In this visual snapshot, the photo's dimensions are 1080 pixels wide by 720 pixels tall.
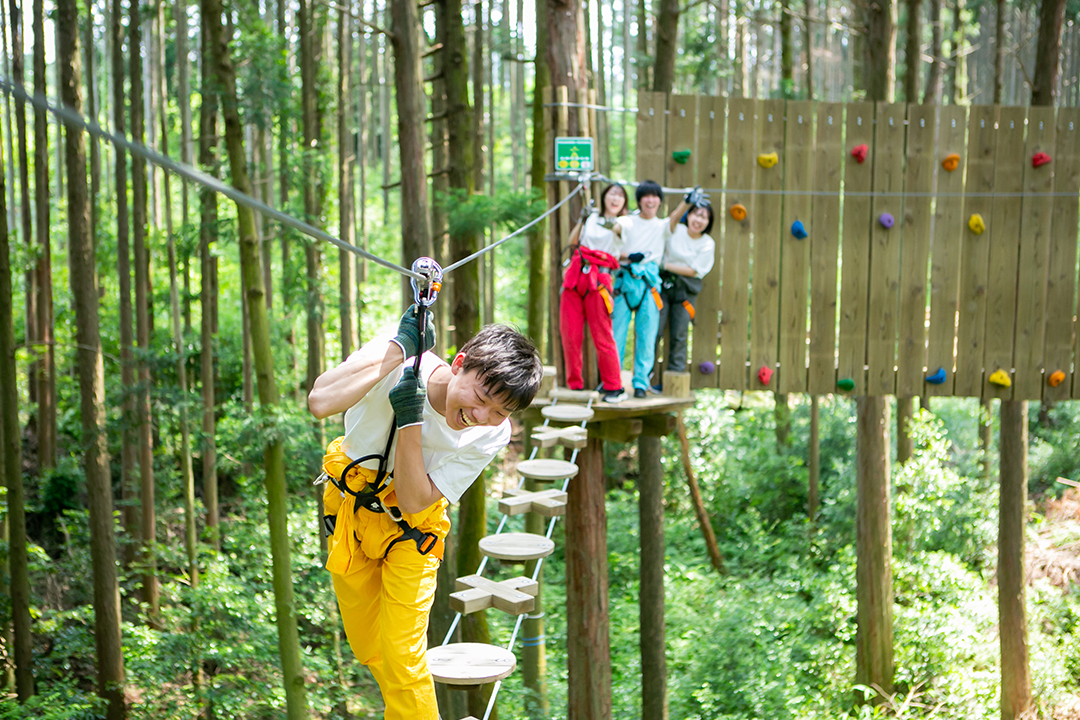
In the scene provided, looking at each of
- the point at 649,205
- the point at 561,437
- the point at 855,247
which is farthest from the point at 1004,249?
the point at 561,437

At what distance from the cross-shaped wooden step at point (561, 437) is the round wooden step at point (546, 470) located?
0.36 ft

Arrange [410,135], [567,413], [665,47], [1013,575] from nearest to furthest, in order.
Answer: [567,413] → [410,135] → [1013,575] → [665,47]

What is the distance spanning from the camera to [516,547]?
3.78m

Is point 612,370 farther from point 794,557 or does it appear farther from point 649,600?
point 794,557

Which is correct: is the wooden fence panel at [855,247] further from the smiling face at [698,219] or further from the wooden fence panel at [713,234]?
the smiling face at [698,219]

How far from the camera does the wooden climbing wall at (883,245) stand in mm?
5484

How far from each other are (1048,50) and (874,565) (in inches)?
185

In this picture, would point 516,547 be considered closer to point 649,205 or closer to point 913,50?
point 649,205

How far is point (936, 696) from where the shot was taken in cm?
752

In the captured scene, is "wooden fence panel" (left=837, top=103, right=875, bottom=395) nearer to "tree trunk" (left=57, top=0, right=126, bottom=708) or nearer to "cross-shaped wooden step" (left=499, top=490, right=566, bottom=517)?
"cross-shaped wooden step" (left=499, top=490, right=566, bottom=517)

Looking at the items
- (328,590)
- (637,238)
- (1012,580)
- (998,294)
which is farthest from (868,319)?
(328,590)

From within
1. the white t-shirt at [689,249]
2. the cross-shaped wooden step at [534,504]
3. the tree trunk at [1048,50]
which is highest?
the tree trunk at [1048,50]

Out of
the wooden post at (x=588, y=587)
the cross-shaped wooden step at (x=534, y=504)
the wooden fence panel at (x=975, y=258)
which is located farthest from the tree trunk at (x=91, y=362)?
the wooden fence panel at (x=975, y=258)

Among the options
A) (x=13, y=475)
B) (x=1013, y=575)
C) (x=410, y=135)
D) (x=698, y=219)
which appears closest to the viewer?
(x=698, y=219)
